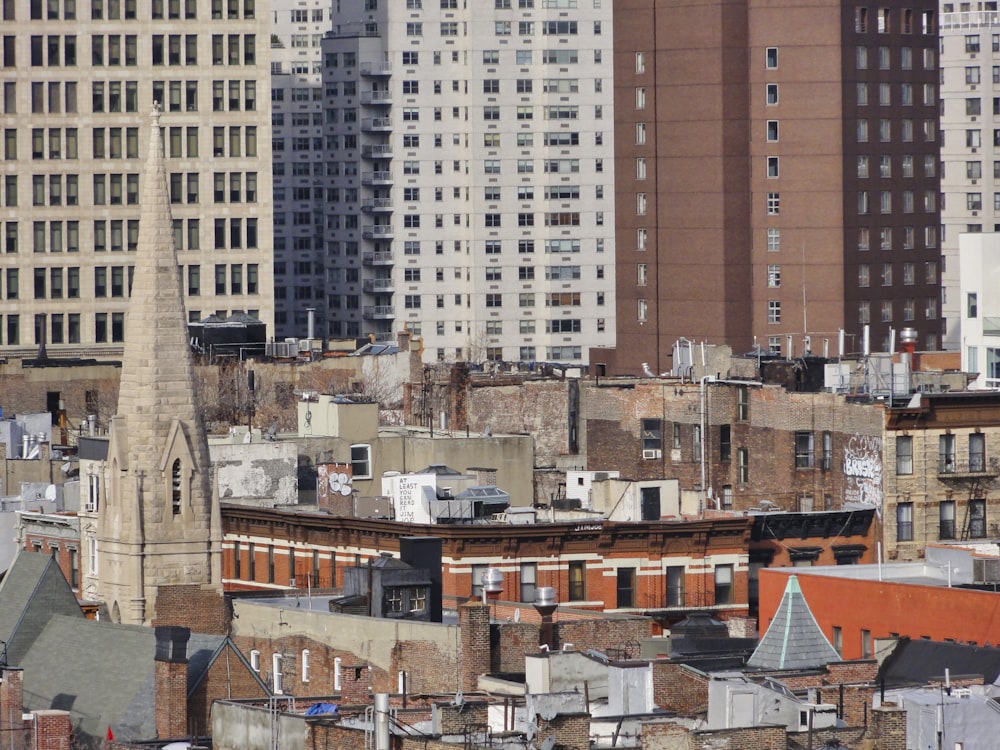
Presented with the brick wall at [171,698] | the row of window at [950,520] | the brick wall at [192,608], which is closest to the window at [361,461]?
the row of window at [950,520]

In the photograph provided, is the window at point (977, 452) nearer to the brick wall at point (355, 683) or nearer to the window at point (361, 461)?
the window at point (361, 461)

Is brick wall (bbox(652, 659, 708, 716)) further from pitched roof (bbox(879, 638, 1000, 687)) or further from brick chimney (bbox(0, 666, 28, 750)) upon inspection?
brick chimney (bbox(0, 666, 28, 750))

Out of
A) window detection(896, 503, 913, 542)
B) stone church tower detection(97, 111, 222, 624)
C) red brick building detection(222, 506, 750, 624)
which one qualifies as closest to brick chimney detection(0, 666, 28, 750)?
stone church tower detection(97, 111, 222, 624)

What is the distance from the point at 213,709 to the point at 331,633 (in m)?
16.5

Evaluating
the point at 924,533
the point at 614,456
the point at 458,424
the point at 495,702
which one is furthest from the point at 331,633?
the point at 458,424

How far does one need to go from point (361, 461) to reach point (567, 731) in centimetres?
7459

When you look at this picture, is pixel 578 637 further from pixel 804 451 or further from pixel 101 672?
pixel 804 451

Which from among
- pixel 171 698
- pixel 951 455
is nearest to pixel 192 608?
pixel 171 698

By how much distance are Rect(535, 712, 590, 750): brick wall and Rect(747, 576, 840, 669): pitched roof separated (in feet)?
51.5

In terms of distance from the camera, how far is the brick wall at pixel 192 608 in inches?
3440

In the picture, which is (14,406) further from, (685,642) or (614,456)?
(685,642)

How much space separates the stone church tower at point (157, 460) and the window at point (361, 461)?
123 ft

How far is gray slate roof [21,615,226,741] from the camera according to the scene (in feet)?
245

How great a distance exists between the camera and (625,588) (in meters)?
104
